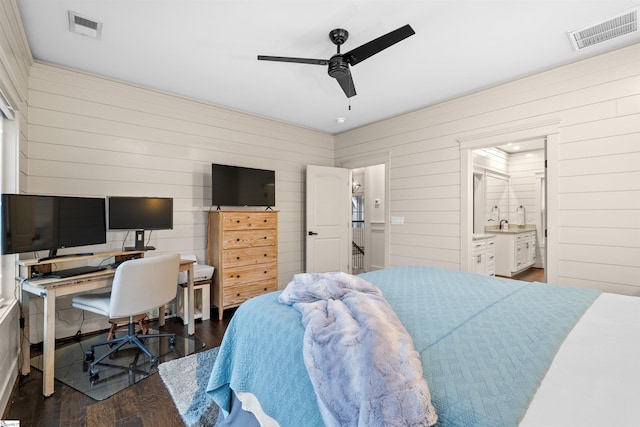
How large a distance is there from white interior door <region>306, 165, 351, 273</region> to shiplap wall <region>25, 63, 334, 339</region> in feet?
1.36

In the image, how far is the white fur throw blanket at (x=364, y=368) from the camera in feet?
2.79

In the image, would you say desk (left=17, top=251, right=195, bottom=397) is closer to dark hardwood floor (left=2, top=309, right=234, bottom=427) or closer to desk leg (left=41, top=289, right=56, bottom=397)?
desk leg (left=41, top=289, right=56, bottom=397)

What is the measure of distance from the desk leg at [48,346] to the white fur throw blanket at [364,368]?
2.06m

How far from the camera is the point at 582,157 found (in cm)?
279

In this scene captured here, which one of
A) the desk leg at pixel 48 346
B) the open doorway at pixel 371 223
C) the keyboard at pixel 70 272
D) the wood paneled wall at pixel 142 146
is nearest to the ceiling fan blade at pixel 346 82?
the wood paneled wall at pixel 142 146

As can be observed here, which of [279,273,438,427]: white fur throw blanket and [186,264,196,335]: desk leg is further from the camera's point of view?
[186,264,196,335]: desk leg

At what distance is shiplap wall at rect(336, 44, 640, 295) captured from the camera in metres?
2.56

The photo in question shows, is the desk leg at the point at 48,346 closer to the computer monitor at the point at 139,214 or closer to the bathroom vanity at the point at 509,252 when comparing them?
the computer monitor at the point at 139,214

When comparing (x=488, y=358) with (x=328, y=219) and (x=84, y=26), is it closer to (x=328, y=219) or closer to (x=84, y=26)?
(x=84, y=26)

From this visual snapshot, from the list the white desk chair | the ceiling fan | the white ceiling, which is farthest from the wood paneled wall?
the ceiling fan

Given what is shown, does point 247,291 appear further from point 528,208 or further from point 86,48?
point 528,208

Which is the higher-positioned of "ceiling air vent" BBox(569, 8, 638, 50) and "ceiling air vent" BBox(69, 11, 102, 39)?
"ceiling air vent" BBox(69, 11, 102, 39)

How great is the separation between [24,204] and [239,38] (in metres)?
2.07

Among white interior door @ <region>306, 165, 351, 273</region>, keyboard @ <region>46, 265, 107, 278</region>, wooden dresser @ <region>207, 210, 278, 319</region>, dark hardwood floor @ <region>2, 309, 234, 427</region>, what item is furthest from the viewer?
white interior door @ <region>306, 165, 351, 273</region>
